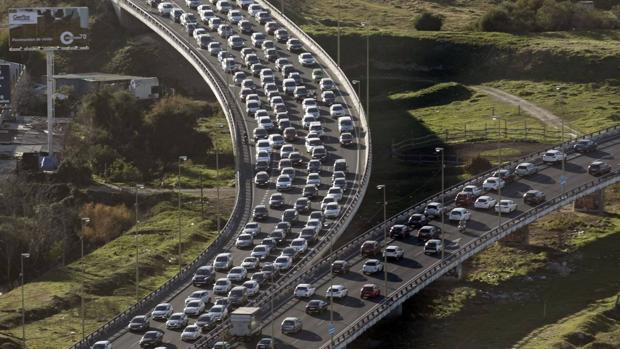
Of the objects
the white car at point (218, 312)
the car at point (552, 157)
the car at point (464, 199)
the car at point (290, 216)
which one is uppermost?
the car at point (552, 157)

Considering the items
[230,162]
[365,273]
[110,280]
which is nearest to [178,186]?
[230,162]

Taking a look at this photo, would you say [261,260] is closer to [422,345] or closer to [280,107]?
[422,345]

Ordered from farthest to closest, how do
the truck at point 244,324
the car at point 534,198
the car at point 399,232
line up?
the car at point 534,198, the car at point 399,232, the truck at point 244,324

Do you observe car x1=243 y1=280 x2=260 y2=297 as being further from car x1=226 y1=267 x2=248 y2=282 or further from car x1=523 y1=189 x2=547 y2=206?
car x1=523 y1=189 x2=547 y2=206

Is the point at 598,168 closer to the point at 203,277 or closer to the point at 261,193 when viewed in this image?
the point at 261,193

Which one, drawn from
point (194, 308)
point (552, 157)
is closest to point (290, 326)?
point (194, 308)

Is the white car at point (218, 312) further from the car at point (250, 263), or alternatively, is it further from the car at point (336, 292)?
the car at point (250, 263)

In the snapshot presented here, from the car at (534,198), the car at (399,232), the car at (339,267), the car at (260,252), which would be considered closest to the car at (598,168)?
the car at (534,198)
